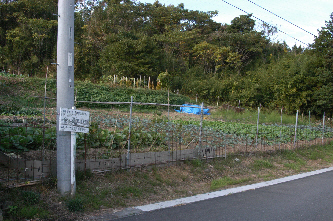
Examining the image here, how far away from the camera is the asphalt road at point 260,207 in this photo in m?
5.84

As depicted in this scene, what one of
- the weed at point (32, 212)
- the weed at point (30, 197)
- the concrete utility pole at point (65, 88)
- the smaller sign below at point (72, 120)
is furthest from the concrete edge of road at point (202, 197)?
the smaller sign below at point (72, 120)

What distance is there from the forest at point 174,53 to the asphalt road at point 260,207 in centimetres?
1960

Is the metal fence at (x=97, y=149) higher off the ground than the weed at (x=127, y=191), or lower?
higher

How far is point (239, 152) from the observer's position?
11.1m

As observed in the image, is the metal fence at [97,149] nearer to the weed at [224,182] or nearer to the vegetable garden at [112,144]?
the vegetable garden at [112,144]

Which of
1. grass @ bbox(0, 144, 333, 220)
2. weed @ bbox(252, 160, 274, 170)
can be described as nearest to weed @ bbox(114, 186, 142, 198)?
grass @ bbox(0, 144, 333, 220)

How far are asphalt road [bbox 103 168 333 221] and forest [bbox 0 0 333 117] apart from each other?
19596 millimetres

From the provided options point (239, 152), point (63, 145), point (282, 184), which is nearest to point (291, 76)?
point (239, 152)

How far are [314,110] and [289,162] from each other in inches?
675

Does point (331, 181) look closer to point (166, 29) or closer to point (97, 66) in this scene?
point (97, 66)

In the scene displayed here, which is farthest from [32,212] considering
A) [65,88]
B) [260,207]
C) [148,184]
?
[260,207]

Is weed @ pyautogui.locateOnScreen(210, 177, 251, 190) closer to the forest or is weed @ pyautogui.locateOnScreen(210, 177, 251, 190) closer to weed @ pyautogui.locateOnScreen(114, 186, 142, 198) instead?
weed @ pyautogui.locateOnScreen(114, 186, 142, 198)

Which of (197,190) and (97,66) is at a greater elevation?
(97,66)

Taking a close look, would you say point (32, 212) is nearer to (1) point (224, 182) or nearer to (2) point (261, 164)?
(1) point (224, 182)
